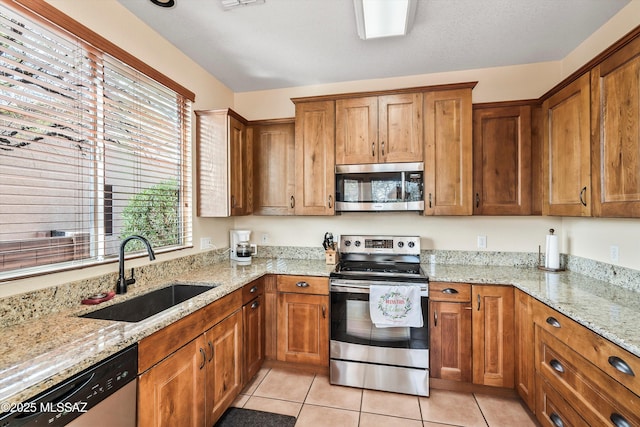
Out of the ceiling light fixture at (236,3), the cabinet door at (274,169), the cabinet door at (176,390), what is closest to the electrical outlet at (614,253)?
the cabinet door at (274,169)

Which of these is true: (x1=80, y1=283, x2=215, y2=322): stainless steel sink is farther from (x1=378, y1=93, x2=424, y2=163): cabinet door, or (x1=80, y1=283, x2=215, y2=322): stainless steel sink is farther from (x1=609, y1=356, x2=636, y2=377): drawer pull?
(x1=609, y1=356, x2=636, y2=377): drawer pull

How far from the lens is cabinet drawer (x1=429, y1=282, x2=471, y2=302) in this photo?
2191 millimetres

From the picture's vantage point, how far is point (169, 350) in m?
1.40

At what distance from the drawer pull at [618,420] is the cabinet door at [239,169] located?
2.59 m

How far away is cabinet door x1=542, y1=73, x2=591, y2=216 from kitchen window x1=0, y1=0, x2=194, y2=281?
2.87 metres

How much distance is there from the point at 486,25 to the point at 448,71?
2.30 feet

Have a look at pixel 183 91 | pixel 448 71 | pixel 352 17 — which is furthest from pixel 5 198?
pixel 448 71

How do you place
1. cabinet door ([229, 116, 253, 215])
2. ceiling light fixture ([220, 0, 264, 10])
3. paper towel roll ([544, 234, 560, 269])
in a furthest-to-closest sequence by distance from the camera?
cabinet door ([229, 116, 253, 215])
paper towel roll ([544, 234, 560, 269])
ceiling light fixture ([220, 0, 264, 10])

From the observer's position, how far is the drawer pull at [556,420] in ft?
5.11

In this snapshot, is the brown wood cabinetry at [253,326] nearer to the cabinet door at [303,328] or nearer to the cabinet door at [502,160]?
the cabinet door at [303,328]

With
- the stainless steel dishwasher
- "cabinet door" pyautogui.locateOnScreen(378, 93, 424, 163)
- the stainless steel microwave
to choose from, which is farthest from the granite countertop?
"cabinet door" pyautogui.locateOnScreen(378, 93, 424, 163)

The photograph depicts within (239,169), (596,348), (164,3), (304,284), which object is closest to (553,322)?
(596,348)

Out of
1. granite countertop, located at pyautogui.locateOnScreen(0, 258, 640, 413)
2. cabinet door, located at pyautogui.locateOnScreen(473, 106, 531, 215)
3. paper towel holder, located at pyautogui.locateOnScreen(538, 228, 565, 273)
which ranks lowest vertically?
granite countertop, located at pyautogui.locateOnScreen(0, 258, 640, 413)

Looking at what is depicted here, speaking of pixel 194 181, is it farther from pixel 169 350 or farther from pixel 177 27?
pixel 169 350
